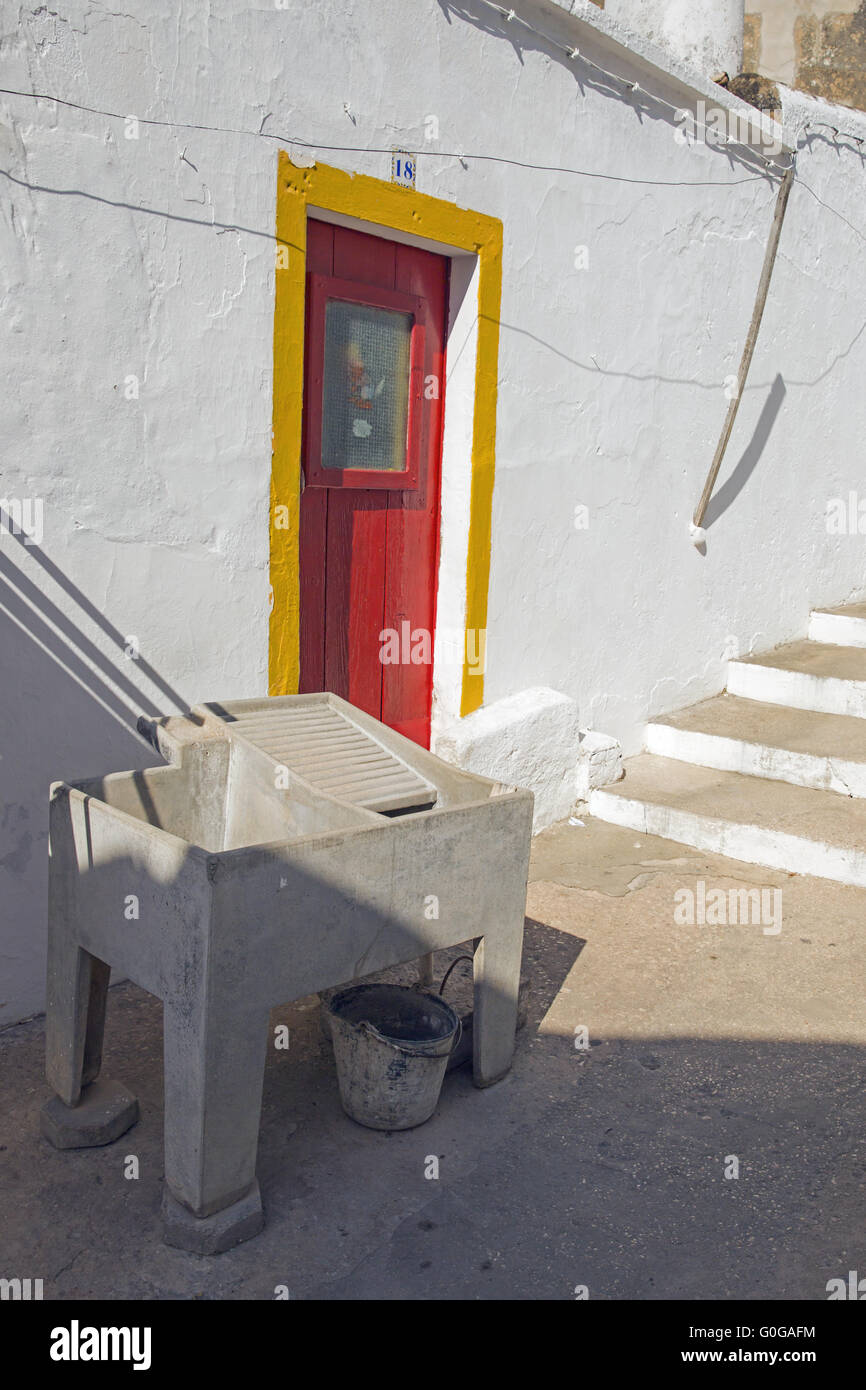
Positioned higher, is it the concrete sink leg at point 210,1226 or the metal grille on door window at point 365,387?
the metal grille on door window at point 365,387

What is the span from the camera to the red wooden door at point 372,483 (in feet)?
14.5

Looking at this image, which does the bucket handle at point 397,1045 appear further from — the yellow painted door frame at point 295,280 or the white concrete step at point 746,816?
the white concrete step at point 746,816

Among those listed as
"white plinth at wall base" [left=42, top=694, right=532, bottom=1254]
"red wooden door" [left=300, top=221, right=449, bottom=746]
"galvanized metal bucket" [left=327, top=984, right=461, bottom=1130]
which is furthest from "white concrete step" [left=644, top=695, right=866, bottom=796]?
"galvanized metal bucket" [left=327, top=984, right=461, bottom=1130]

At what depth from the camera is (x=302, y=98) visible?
4.04 metres

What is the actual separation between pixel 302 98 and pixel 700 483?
3.24 m

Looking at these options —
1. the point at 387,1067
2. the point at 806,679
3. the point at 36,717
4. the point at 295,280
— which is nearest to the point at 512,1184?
the point at 387,1067

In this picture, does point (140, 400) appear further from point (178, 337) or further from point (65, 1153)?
point (65, 1153)

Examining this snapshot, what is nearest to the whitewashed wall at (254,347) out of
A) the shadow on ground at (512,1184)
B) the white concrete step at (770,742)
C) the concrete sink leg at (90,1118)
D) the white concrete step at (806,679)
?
the white concrete step at (770,742)

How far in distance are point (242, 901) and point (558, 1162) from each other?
114cm

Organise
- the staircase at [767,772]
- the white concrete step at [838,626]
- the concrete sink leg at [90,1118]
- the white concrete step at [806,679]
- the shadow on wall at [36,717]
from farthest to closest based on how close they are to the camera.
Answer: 1. the white concrete step at [838,626]
2. the white concrete step at [806,679]
3. the staircase at [767,772]
4. the shadow on wall at [36,717]
5. the concrete sink leg at [90,1118]

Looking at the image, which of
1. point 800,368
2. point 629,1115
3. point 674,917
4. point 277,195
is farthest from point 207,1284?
point 800,368

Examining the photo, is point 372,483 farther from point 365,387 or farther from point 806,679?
point 806,679

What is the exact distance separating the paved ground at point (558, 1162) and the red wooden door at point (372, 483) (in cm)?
139

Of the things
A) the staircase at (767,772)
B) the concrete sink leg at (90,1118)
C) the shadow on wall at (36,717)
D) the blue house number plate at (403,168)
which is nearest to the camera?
the concrete sink leg at (90,1118)
